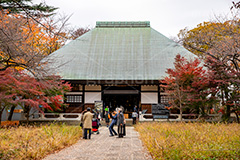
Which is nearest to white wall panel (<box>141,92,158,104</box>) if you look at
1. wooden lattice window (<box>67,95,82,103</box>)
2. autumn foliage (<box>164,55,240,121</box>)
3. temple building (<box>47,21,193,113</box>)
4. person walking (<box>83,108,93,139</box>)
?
temple building (<box>47,21,193,113</box>)

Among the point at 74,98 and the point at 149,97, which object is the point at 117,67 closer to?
the point at 149,97

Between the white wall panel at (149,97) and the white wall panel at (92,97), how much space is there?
3690 millimetres

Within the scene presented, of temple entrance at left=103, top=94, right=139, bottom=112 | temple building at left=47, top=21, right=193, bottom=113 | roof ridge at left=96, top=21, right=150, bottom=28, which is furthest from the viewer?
roof ridge at left=96, top=21, right=150, bottom=28

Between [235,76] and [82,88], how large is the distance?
12.0 m

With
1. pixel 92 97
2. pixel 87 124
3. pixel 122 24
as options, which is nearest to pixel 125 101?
Result: pixel 92 97

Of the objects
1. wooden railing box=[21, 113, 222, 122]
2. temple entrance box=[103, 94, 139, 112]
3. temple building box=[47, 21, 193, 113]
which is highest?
temple building box=[47, 21, 193, 113]

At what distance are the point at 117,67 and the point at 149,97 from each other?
151 inches

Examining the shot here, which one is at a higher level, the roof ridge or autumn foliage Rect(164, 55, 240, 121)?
the roof ridge

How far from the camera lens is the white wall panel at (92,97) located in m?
20.2

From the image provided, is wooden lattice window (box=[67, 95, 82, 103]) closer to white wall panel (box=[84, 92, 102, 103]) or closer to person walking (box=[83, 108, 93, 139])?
white wall panel (box=[84, 92, 102, 103])

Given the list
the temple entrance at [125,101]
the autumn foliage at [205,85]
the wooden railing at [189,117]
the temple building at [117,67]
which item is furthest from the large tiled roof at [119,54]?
the temple entrance at [125,101]

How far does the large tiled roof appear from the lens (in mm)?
20062

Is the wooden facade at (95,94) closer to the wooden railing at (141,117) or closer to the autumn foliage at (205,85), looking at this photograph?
the wooden railing at (141,117)

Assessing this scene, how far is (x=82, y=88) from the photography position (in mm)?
20375
